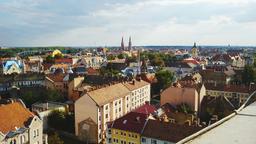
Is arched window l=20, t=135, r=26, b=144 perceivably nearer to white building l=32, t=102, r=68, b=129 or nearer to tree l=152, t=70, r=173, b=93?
white building l=32, t=102, r=68, b=129

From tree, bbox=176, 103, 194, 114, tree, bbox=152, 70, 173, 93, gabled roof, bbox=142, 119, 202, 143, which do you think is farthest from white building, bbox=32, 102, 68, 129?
tree, bbox=152, 70, 173, 93

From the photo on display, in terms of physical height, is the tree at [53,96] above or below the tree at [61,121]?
above

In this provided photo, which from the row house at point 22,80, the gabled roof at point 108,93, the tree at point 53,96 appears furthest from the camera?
the row house at point 22,80

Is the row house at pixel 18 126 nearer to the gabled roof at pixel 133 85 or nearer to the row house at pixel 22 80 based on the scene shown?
the gabled roof at pixel 133 85

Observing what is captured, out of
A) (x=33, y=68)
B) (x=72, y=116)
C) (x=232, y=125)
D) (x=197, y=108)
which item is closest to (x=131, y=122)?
(x=72, y=116)

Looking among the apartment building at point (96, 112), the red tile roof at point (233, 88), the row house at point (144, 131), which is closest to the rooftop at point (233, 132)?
the row house at point (144, 131)

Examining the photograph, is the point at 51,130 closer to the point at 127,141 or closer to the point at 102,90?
the point at 102,90
